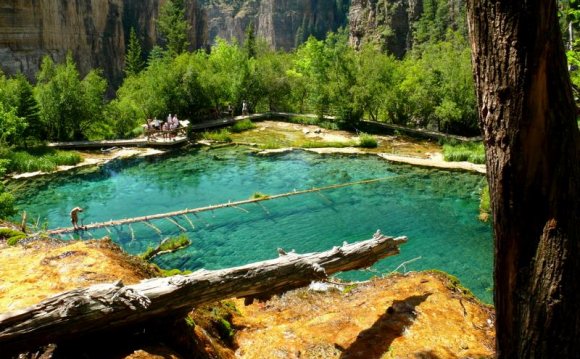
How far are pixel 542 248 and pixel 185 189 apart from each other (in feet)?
61.2

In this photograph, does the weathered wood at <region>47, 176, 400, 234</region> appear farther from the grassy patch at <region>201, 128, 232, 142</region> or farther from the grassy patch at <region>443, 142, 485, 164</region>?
the grassy patch at <region>201, 128, 232, 142</region>

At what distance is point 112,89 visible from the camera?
51.3 metres

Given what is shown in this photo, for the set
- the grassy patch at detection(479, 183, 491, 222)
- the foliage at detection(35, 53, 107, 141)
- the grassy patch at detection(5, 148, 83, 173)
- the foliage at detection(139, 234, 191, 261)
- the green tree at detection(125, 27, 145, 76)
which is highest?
the green tree at detection(125, 27, 145, 76)

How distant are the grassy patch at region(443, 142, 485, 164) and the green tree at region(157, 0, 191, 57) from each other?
39.1m

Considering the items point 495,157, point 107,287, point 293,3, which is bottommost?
point 107,287

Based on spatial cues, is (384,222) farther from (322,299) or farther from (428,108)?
(428,108)

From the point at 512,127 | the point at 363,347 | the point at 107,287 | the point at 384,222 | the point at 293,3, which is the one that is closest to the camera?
the point at 512,127

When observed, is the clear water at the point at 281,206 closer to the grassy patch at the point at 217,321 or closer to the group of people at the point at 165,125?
the group of people at the point at 165,125

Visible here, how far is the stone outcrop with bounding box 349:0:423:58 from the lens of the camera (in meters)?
74.1

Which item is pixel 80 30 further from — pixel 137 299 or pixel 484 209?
pixel 137 299

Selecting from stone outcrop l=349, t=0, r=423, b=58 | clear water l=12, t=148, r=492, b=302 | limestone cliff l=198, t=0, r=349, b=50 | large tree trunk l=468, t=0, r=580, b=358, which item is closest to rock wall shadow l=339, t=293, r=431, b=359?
large tree trunk l=468, t=0, r=580, b=358

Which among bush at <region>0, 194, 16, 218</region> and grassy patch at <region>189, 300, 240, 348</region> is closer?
grassy patch at <region>189, 300, 240, 348</region>

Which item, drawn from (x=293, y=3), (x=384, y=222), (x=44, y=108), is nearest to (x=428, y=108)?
(x=384, y=222)

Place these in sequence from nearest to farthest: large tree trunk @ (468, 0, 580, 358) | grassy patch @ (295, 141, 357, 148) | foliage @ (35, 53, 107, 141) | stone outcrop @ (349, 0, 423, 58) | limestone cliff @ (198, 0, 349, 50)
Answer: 1. large tree trunk @ (468, 0, 580, 358)
2. foliage @ (35, 53, 107, 141)
3. grassy patch @ (295, 141, 357, 148)
4. stone outcrop @ (349, 0, 423, 58)
5. limestone cliff @ (198, 0, 349, 50)
